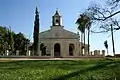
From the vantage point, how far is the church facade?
67.2 meters

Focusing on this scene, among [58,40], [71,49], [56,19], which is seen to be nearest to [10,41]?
[58,40]

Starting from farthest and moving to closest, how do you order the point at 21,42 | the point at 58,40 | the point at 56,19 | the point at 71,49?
the point at 21,42
the point at 71,49
the point at 56,19
the point at 58,40

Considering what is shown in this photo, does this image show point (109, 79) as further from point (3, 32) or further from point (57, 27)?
point (3, 32)

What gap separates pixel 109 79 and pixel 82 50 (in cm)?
6107

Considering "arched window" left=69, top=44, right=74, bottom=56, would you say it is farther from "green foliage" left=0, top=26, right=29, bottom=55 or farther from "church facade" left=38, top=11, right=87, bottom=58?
"green foliage" left=0, top=26, right=29, bottom=55

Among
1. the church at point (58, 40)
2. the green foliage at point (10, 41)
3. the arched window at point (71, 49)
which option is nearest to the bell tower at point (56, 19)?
the church at point (58, 40)

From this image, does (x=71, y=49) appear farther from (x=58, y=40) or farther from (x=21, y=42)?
(x=21, y=42)

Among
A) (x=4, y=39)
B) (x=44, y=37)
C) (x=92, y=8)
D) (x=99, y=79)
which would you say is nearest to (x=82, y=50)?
(x=44, y=37)

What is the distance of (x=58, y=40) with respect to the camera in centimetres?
6862

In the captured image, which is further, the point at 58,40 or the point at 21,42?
the point at 21,42

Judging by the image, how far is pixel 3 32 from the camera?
71.7m

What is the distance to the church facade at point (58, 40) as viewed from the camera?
221 ft

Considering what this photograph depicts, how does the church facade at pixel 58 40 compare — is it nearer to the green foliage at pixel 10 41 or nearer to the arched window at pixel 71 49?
the arched window at pixel 71 49

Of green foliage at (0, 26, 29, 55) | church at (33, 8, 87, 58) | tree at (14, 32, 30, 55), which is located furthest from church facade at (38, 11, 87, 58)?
tree at (14, 32, 30, 55)
